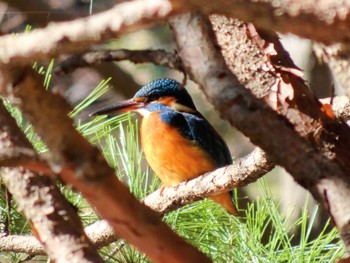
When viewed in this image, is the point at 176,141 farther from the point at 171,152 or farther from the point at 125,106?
the point at 125,106

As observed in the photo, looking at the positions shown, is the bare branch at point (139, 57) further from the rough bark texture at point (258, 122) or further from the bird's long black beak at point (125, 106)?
the bird's long black beak at point (125, 106)

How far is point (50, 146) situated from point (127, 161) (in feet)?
3.68

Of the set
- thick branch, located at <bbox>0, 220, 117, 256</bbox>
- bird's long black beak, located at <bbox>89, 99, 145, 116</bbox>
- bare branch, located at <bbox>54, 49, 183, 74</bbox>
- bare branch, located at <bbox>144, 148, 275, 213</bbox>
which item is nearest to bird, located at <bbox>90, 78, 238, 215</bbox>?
bird's long black beak, located at <bbox>89, 99, 145, 116</bbox>

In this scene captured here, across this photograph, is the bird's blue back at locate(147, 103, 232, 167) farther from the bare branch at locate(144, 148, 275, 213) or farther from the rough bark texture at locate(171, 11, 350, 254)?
the rough bark texture at locate(171, 11, 350, 254)

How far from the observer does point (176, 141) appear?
2193 mm

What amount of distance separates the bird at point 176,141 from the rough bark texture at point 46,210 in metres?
1.42

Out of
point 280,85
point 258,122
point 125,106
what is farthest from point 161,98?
point 258,122

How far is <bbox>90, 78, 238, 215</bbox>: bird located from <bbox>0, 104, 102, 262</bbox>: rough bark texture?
1419 mm

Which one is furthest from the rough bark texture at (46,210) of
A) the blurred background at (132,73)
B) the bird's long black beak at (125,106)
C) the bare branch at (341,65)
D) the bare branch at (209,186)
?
the blurred background at (132,73)

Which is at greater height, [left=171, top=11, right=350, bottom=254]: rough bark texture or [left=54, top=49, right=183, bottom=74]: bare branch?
[left=54, top=49, right=183, bottom=74]: bare branch

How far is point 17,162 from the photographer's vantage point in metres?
0.49

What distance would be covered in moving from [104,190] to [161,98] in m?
1.86

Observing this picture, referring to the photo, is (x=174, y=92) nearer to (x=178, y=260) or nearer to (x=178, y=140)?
(x=178, y=140)

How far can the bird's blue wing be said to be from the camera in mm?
2191
